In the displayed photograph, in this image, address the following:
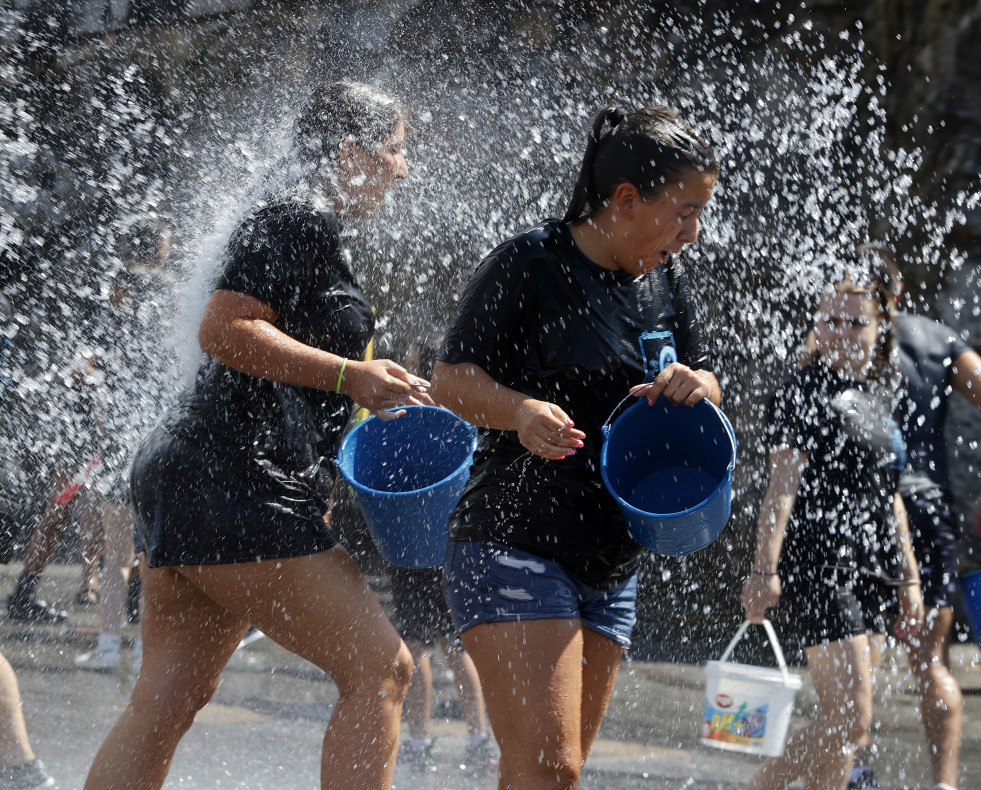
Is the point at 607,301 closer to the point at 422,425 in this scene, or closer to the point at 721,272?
the point at 422,425

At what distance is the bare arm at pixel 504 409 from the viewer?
5.67 ft

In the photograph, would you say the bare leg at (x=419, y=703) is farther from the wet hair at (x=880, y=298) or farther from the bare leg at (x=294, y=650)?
the wet hair at (x=880, y=298)

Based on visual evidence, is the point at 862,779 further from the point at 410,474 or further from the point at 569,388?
the point at 569,388

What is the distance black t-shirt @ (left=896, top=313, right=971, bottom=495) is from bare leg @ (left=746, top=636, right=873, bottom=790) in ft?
2.08

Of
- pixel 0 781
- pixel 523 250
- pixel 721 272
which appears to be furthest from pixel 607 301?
pixel 721 272

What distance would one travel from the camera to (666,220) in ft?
6.33

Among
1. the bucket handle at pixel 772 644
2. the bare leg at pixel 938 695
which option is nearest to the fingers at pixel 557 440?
the bucket handle at pixel 772 644

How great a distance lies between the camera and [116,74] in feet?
27.7

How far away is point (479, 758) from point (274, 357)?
1912 millimetres

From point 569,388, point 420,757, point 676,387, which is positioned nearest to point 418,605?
point 420,757

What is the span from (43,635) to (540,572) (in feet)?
12.4

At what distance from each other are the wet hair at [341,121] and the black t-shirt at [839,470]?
144 cm

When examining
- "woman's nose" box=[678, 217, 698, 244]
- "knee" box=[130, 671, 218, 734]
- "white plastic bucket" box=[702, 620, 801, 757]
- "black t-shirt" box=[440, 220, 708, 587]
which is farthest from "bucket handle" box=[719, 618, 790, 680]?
"knee" box=[130, 671, 218, 734]

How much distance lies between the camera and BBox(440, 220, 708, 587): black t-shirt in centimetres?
192
